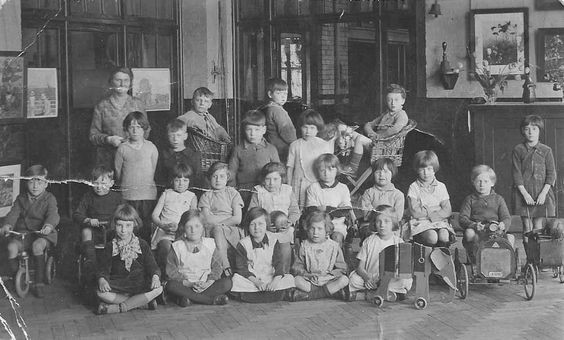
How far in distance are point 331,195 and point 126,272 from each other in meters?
1.19

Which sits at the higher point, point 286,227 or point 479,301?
point 286,227

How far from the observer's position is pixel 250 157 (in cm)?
439

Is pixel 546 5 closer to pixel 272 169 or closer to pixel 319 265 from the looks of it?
pixel 272 169

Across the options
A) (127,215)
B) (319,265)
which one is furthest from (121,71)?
(319,265)

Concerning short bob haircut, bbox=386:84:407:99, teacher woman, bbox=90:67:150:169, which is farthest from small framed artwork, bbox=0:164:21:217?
short bob haircut, bbox=386:84:407:99

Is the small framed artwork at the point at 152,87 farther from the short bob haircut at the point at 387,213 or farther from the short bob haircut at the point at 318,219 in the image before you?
the short bob haircut at the point at 387,213

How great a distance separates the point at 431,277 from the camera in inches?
166

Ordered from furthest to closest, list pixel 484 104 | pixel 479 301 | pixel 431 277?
1. pixel 484 104
2. pixel 431 277
3. pixel 479 301

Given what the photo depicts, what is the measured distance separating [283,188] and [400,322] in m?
1.05

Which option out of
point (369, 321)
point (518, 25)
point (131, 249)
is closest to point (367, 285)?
point (369, 321)

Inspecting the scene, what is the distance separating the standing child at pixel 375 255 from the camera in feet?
13.2

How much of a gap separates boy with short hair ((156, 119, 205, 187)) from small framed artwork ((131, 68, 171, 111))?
0.73 m

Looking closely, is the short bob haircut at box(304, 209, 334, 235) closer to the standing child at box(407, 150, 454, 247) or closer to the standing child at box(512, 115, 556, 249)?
the standing child at box(407, 150, 454, 247)

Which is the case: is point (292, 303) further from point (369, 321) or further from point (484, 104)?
point (484, 104)
